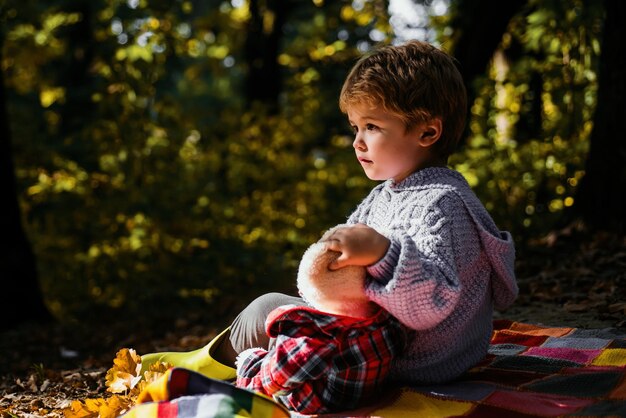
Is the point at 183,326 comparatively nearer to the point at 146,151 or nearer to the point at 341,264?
the point at 146,151

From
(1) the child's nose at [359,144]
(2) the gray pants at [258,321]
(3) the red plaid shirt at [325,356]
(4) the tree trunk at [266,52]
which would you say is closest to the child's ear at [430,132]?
(1) the child's nose at [359,144]

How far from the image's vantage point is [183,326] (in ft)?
18.5

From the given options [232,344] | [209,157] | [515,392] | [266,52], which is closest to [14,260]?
[209,157]

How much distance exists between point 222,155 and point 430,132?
5987 mm

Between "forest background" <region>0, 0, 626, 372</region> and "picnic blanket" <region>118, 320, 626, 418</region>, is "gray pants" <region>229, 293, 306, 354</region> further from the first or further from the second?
"forest background" <region>0, 0, 626, 372</region>

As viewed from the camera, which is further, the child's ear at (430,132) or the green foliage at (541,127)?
the green foliage at (541,127)

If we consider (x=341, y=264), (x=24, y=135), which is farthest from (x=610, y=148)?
(x=24, y=135)

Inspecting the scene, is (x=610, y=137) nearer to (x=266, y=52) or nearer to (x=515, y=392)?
(x=515, y=392)

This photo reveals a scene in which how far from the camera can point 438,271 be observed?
89.5 inches

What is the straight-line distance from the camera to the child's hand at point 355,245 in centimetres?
221

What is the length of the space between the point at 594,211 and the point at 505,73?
2.18 m

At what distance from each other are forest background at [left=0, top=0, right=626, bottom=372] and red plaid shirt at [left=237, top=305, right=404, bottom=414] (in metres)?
A: 3.15

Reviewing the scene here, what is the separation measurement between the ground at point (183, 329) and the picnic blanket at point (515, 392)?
0.52 m

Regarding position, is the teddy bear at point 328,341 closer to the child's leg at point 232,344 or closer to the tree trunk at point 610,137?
the child's leg at point 232,344
